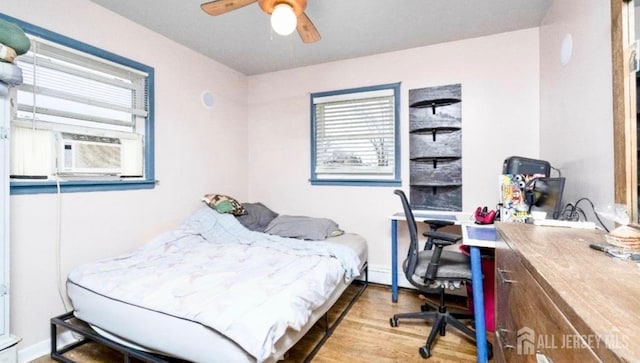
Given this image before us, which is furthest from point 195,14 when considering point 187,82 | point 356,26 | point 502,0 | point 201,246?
point 502,0

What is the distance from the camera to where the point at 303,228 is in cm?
294

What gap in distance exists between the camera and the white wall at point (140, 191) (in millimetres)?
1893

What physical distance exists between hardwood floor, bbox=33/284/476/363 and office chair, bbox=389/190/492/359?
0.07m


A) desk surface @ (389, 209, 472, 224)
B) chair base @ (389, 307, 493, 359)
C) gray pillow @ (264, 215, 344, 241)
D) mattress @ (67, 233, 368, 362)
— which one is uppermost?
desk surface @ (389, 209, 472, 224)

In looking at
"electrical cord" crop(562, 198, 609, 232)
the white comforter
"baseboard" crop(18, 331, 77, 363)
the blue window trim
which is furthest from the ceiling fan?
"baseboard" crop(18, 331, 77, 363)

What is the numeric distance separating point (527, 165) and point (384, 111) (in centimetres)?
155

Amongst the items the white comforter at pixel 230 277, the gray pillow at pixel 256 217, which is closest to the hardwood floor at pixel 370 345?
the white comforter at pixel 230 277

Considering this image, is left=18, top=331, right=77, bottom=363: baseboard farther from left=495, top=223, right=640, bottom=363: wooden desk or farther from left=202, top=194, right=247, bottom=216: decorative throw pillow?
left=495, top=223, right=640, bottom=363: wooden desk

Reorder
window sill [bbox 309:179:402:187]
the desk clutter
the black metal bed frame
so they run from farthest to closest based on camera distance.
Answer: window sill [bbox 309:179:402:187] → the black metal bed frame → the desk clutter

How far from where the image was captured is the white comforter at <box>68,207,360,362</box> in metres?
1.35

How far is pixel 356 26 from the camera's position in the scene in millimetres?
2619

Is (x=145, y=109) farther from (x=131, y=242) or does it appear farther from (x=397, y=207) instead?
(x=397, y=207)

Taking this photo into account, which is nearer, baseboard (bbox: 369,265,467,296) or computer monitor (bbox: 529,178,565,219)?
computer monitor (bbox: 529,178,565,219)

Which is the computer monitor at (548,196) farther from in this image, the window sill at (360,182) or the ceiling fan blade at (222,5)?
the ceiling fan blade at (222,5)
